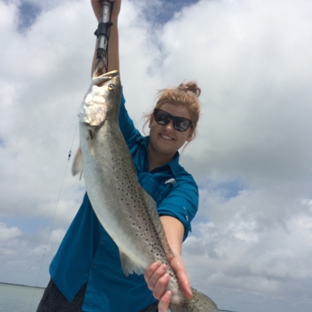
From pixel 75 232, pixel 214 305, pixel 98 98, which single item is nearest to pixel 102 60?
pixel 98 98

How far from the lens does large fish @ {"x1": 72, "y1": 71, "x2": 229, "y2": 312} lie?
355 cm

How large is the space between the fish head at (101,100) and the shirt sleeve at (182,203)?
125cm

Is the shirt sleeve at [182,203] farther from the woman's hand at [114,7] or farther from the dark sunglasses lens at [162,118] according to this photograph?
the woman's hand at [114,7]

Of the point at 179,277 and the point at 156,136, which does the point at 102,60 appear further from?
the point at 179,277

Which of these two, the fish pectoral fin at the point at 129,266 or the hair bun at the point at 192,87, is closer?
the fish pectoral fin at the point at 129,266

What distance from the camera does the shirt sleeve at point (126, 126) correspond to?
16.3 ft

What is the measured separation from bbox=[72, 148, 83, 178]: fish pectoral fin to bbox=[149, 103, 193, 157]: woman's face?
146 centimetres

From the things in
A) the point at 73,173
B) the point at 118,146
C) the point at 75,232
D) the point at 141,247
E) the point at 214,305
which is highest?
the point at 118,146

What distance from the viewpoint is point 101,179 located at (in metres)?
3.76

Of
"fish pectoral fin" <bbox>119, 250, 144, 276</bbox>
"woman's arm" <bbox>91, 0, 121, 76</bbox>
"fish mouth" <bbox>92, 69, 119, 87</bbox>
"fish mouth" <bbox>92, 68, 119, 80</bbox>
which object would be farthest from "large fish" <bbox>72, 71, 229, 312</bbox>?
"woman's arm" <bbox>91, 0, 121, 76</bbox>

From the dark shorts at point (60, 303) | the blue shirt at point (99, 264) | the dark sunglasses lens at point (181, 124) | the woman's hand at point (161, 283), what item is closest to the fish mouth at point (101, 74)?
the dark sunglasses lens at point (181, 124)

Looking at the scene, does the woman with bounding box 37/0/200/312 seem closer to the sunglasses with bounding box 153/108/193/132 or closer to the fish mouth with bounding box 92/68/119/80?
the sunglasses with bounding box 153/108/193/132

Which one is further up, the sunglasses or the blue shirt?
the sunglasses

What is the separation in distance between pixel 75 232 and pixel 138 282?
1.05 m
